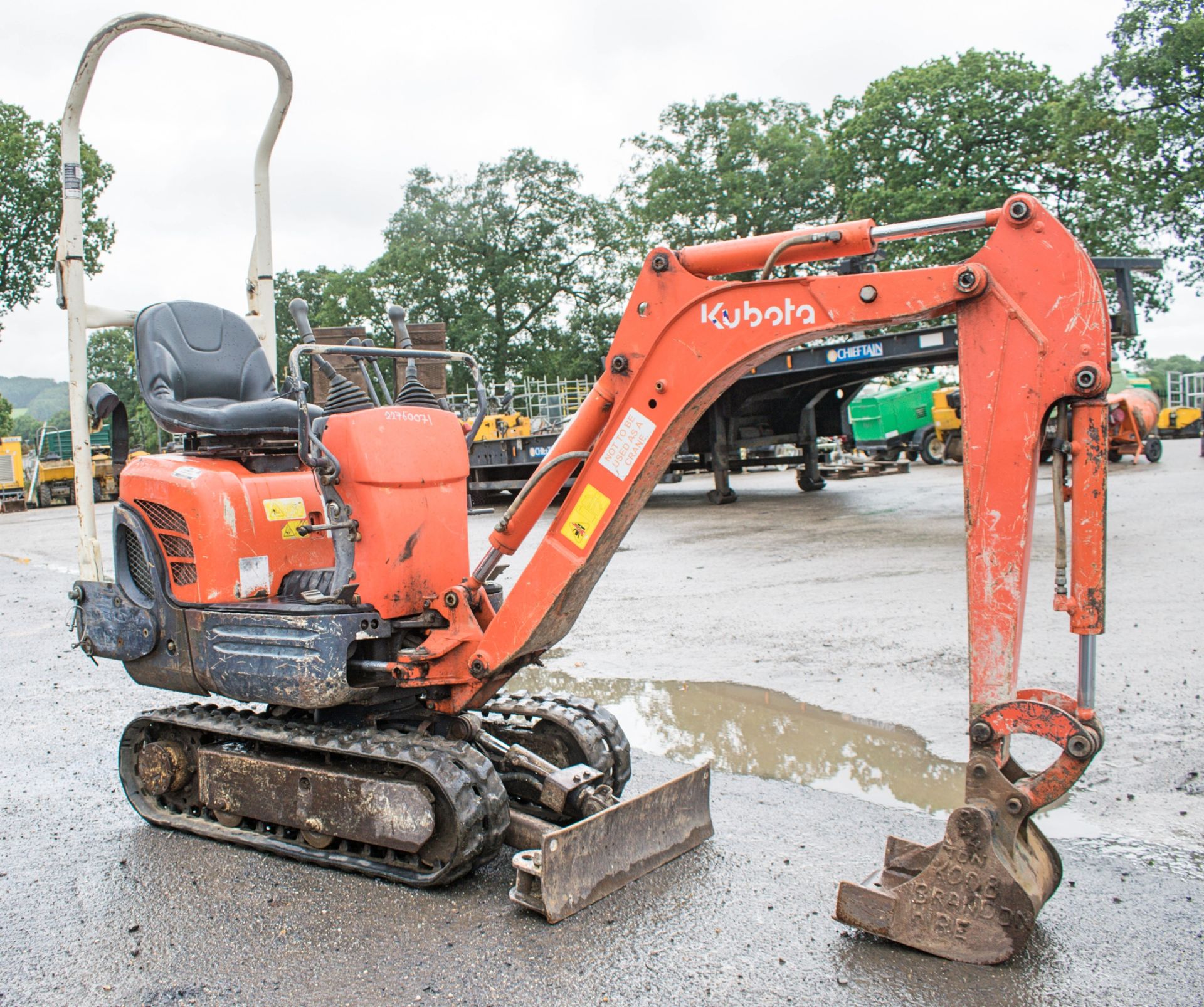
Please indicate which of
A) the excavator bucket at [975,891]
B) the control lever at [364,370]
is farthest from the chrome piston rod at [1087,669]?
the control lever at [364,370]

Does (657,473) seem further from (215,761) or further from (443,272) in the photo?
(443,272)

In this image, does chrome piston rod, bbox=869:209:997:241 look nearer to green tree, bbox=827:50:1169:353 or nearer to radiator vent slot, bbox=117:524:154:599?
radiator vent slot, bbox=117:524:154:599

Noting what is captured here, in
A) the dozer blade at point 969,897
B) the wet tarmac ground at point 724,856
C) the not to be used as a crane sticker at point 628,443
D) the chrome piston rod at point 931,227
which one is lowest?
the wet tarmac ground at point 724,856

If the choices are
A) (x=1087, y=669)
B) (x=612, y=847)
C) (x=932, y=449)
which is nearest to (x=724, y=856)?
(x=612, y=847)

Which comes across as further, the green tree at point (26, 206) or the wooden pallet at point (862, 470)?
the green tree at point (26, 206)

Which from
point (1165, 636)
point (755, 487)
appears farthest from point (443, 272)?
point (1165, 636)

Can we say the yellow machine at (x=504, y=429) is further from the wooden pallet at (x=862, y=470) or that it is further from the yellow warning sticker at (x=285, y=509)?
the yellow warning sticker at (x=285, y=509)

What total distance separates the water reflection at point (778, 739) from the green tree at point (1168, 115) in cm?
2971

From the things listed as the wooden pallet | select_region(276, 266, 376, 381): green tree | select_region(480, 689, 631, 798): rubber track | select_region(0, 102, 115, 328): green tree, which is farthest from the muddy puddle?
select_region(276, 266, 376, 381): green tree

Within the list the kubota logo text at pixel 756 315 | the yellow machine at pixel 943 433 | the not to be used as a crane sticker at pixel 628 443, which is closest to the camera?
the kubota logo text at pixel 756 315

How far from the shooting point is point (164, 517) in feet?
15.1

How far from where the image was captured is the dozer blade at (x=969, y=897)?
3135 millimetres

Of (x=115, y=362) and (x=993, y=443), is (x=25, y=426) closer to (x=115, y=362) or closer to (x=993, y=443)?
(x=115, y=362)

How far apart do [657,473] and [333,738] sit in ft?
5.45
